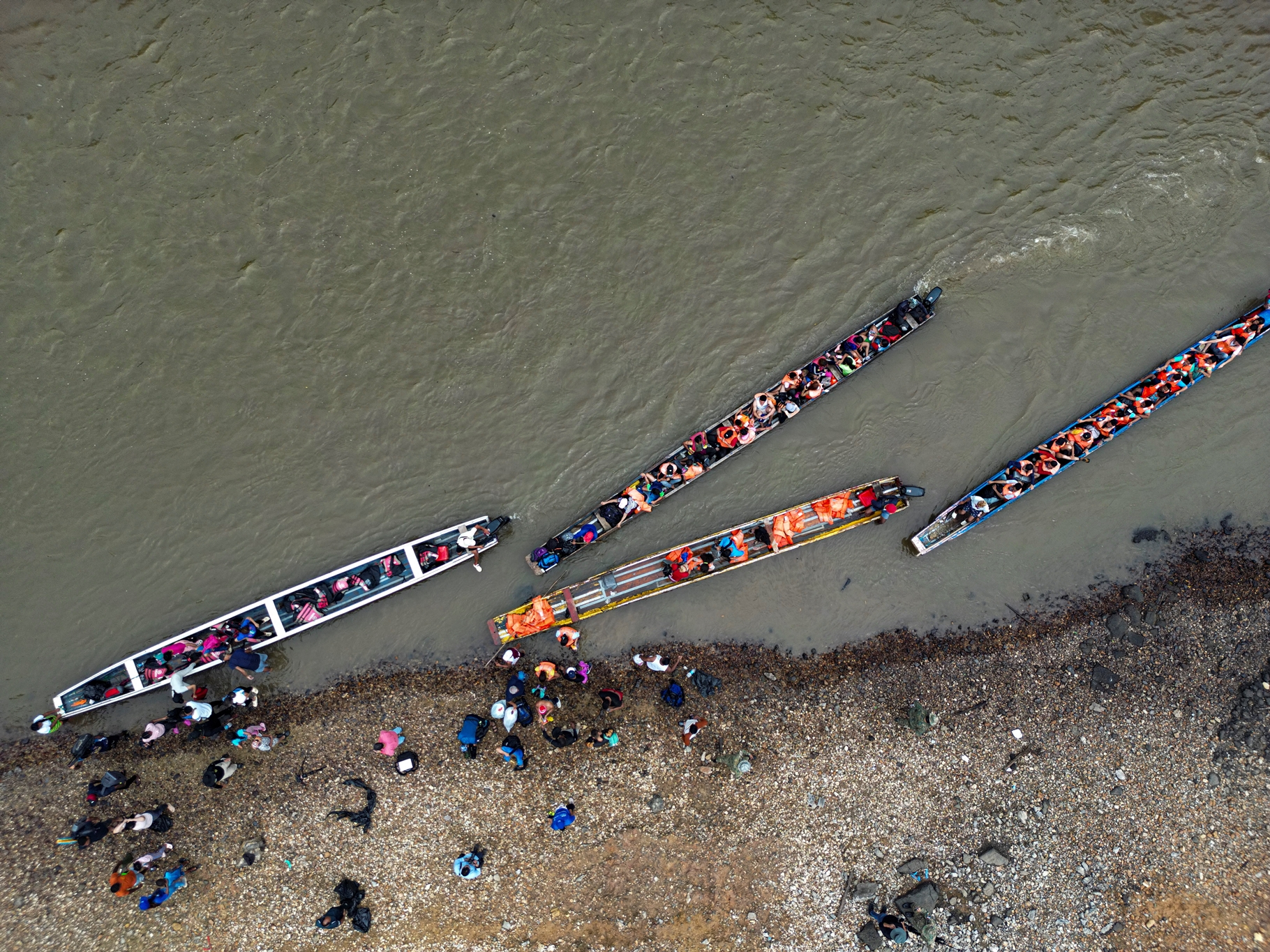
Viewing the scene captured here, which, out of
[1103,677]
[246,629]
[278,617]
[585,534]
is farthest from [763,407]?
[246,629]

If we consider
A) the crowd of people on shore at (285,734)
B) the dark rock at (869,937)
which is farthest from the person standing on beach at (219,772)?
the dark rock at (869,937)

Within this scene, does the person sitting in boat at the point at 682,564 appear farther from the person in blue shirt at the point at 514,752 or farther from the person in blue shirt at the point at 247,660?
the person in blue shirt at the point at 247,660

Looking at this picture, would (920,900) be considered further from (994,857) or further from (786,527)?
(786,527)

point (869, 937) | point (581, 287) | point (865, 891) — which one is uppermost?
point (581, 287)

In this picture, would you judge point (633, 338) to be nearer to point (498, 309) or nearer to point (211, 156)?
point (498, 309)

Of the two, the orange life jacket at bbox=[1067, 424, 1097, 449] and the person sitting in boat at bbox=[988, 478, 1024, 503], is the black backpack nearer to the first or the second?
the person sitting in boat at bbox=[988, 478, 1024, 503]

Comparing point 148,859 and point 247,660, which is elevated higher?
point 247,660
